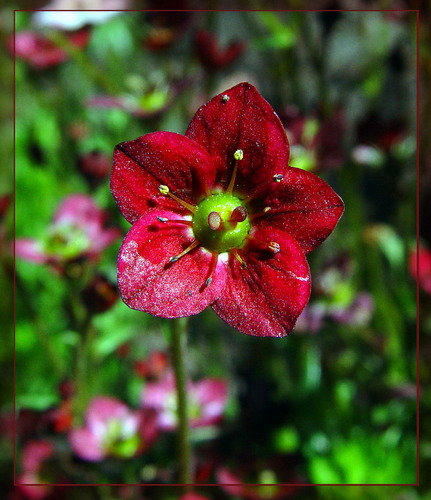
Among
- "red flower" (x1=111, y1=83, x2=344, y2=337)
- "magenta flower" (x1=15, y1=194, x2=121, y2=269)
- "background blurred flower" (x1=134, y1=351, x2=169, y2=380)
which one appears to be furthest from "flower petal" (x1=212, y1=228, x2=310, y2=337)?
"background blurred flower" (x1=134, y1=351, x2=169, y2=380)

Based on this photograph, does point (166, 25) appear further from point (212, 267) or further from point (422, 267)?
point (212, 267)

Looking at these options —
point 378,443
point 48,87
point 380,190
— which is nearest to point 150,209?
point 378,443

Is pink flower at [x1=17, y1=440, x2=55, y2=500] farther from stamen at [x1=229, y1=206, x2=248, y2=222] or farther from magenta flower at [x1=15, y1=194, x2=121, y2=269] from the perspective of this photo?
stamen at [x1=229, y1=206, x2=248, y2=222]

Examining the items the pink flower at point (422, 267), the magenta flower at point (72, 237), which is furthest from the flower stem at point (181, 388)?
the pink flower at point (422, 267)

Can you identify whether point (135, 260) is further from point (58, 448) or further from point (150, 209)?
point (58, 448)

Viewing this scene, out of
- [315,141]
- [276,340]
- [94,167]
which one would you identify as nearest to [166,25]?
[94,167]
